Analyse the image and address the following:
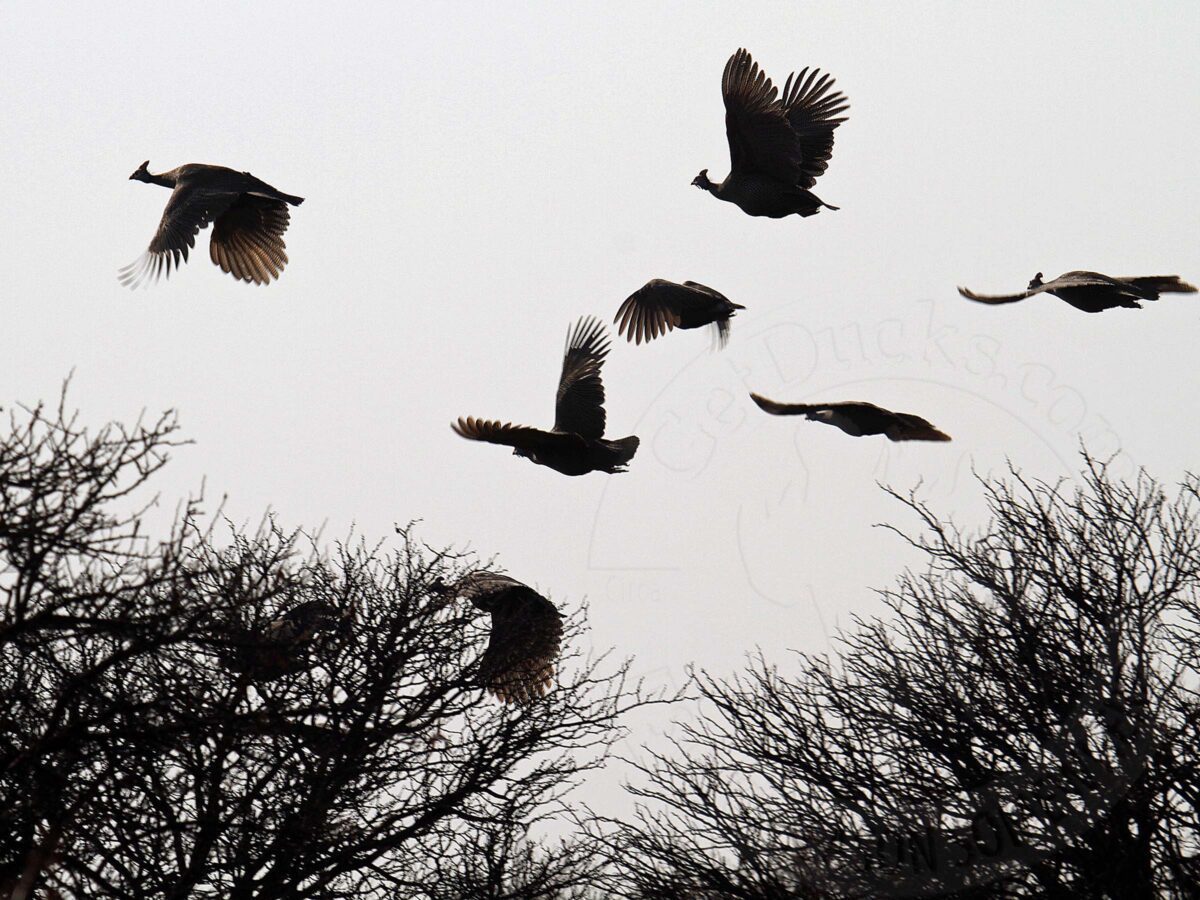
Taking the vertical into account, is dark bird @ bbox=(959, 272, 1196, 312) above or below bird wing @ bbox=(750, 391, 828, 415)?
above

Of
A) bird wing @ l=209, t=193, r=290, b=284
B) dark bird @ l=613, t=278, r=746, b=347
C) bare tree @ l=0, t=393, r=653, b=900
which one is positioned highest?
bird wing @ l=209, t=193, r=290, b=284

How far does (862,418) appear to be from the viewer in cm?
1026

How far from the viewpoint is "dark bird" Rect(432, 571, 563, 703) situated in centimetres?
1362

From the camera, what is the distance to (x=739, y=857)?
434 inches

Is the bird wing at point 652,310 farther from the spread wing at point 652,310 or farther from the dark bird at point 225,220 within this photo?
the dark bird at point 225,220

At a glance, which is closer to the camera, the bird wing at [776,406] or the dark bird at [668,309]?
the bird wing at [776,406]

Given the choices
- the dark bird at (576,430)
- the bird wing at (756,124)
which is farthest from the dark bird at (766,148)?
the dark bird at (576,430)

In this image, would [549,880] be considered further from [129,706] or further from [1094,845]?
[129,706]

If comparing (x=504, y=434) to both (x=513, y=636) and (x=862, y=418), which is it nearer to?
(x=862, y=418)

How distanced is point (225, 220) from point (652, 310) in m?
4.02

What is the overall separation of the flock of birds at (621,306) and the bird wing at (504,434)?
0.03 meters

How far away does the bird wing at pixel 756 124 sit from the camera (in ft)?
39.9

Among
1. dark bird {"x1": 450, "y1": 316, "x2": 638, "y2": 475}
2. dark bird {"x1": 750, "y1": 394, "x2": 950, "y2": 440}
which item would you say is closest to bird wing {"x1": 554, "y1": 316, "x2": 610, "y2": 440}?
dark bird {"x1": 450, "y1": 316, "x2": 638, "y2": 475}

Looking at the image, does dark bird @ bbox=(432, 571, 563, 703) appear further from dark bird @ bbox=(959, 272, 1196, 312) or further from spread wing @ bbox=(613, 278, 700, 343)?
dark bird @ bbox=(959, 272, 1196, 312)
